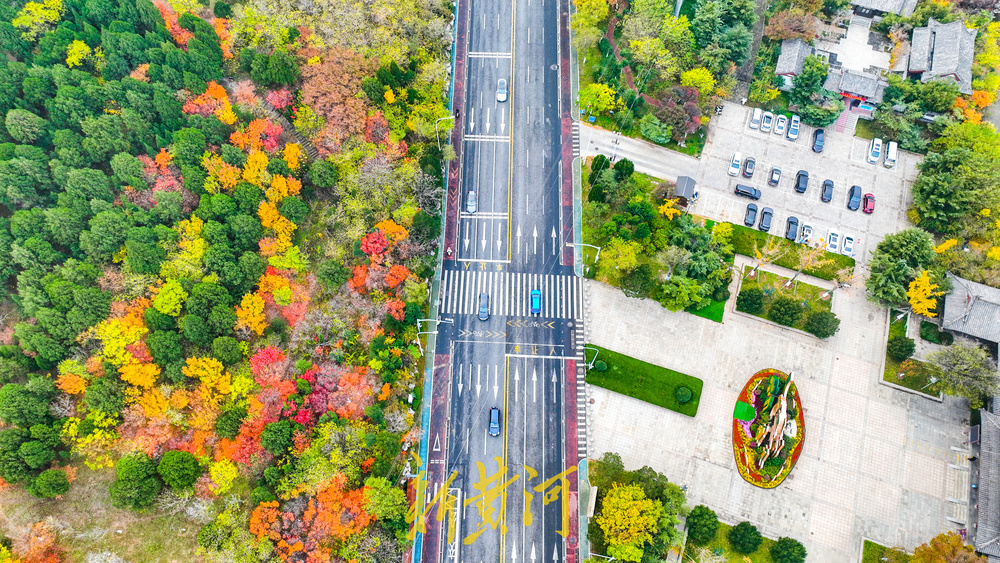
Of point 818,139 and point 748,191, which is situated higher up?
point 818,139

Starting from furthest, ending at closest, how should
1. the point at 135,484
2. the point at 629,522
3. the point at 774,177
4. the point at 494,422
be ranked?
1. the point at 774,177
2. the point at 494,422
3. the point at 629,522
4. the point at 135,484

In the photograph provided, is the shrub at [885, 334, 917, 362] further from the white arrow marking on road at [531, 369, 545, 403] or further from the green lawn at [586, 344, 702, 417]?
the white arrow marking on road at [531, 369, 545, 403]

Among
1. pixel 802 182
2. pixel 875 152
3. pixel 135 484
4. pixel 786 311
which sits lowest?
pixel 135 484

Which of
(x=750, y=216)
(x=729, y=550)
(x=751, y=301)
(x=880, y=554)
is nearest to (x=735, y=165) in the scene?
(x=750, y=216)

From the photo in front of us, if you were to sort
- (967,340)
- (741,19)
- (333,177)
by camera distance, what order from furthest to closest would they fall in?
(741,19) → (333,177) → (967,340)

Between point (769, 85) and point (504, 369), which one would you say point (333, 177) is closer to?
point (504, 369)

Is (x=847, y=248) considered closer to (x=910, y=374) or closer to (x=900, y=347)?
(x=900, y=347)

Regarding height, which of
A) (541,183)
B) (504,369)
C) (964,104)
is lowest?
(504,369)

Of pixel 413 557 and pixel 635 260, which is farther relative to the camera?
pixel 635 260

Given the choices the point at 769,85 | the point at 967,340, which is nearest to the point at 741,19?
the point at 769,85
